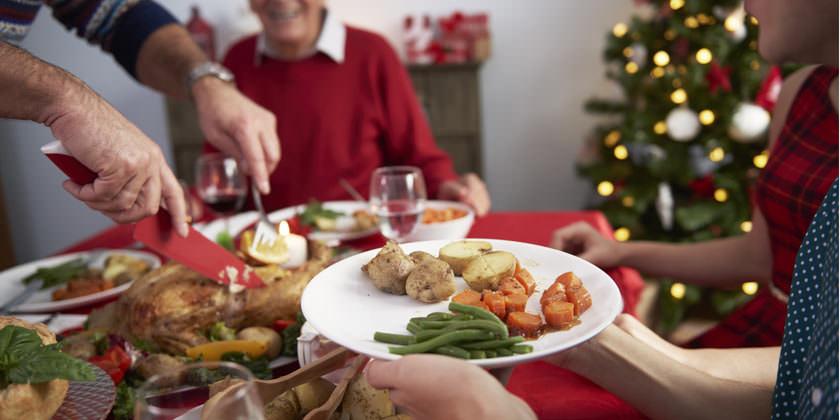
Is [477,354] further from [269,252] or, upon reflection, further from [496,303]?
[269,252]

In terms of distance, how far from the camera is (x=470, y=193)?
1.84 meters

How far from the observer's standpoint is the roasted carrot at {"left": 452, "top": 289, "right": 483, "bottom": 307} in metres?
0.71

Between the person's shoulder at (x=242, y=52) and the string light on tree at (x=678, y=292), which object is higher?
the person's shoulder at (x=242, y=52)

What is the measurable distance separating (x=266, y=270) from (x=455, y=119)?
334 cm

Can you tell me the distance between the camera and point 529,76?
4.51 meters

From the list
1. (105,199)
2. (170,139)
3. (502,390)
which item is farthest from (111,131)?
(170,139)

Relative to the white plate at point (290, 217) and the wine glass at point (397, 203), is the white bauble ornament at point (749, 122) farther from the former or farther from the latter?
the wine glass at point (397, 203)

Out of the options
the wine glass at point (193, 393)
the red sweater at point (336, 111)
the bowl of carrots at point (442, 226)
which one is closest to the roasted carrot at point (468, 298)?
the wine glass at point (193, 393)

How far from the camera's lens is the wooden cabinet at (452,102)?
428 cm

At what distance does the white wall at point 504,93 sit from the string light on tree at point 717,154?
1.41m

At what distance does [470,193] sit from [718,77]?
1.94 metres

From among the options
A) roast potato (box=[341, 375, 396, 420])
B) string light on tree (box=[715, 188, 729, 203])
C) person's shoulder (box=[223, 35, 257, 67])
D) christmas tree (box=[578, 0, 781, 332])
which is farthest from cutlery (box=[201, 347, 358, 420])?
string light on tree (box=[715, 188, 729, 203])

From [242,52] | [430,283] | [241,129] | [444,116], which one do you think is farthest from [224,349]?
[444,116]

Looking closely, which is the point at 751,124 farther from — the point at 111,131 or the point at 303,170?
the point at 111,131
